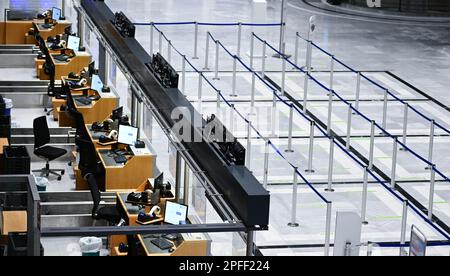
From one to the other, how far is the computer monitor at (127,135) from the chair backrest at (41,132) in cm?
121

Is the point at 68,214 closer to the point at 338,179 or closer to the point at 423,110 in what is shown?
the point at 338,179

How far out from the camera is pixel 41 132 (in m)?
18.0

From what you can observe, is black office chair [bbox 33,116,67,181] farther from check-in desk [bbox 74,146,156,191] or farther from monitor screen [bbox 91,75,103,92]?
monitor screen [bbox 91,75,103,92]

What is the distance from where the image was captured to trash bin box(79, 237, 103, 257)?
14.5 meters

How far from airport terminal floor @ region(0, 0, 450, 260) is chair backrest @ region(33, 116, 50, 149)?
0.07 feet

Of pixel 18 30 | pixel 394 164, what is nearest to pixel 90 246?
pixel 394 164

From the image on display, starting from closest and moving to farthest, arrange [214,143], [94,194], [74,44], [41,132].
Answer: [214,143]
[94,194]
[41,132]
[74,44]

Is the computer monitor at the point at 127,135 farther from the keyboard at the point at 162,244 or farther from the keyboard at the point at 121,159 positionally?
the keyboard at the point at 162,244

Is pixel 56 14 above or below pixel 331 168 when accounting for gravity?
above

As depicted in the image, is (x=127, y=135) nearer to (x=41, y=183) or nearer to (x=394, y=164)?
(x=41, y=183)

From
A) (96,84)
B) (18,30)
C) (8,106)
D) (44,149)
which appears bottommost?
(44,149)

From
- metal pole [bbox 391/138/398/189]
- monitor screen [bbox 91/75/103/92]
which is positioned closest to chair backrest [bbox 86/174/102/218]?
metal pole [bbox 391/138/398/189]

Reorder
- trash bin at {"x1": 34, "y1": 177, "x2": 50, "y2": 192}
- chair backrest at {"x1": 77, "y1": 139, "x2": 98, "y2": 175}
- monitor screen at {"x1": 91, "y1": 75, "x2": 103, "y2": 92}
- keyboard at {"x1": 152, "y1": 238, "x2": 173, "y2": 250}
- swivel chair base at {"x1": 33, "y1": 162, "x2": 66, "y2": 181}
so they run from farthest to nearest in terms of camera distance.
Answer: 1. monitor screen at {"x1": 91, "y1": 75, "x2": 103, "y2": 92}
2. swivel chair base at {"x1": 33, "y1": 162, "x2": 66, "y2": 181}
3. chair backrest at {"x1": 77, "y1": 139, "x2": 98, "y2": 175}
4. trash bin at {"x1": 34, "y1": 177, "x2": 50, "y2": 192}
5. keyboard at {"x1": 152, "y1": 238, "x2": 173, "y2": 250}

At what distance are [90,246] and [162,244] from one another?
3.39 feet
